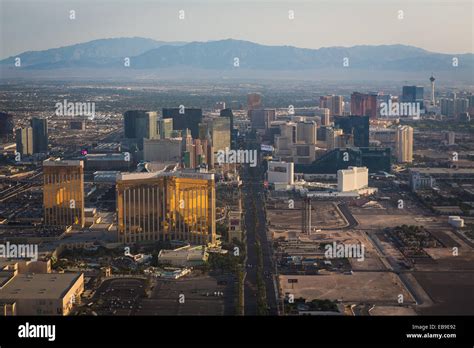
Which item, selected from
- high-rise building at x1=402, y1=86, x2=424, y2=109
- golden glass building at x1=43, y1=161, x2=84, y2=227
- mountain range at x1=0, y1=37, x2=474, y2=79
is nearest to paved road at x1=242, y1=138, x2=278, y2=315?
golden glass building at x1=43, y1=161, x2=84, y2=227

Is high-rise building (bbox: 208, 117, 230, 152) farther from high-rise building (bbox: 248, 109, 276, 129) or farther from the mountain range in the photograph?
the mountain range

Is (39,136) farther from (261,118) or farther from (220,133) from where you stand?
(261,118)

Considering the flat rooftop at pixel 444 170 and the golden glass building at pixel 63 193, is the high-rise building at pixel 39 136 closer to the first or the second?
the golden glass building at pixel 63 193

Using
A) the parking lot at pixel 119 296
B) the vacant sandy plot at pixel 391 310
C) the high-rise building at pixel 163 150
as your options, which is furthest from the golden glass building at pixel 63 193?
the high-rise building at pixel 163 150
